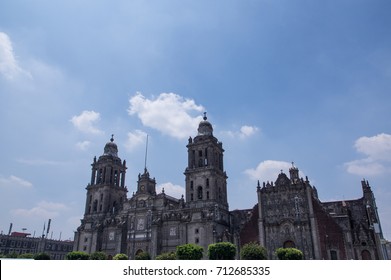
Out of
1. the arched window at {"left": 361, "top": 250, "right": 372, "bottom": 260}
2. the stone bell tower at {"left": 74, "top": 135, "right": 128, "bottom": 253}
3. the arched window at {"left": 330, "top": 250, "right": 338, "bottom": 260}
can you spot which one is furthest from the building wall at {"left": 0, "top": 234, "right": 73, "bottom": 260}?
the arched window at {"left": 361, "top": 250, "right": 372, "bottom": 260}

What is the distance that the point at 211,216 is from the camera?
60.8 meters

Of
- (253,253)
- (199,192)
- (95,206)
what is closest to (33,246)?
(95,206)

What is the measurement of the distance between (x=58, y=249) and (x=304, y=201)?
94.2 m

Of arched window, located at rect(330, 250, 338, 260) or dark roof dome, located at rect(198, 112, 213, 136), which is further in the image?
dark roof dome, located at rect(198, 112, 213, 136)

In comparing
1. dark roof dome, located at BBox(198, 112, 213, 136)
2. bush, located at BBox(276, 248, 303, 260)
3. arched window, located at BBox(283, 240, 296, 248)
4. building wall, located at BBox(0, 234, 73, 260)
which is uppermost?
dark roof dome, located at BBox(198, 112, 213, 136)

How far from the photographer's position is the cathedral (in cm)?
5350

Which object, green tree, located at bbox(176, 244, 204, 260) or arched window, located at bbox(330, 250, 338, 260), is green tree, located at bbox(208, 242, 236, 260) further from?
arched window, located at bbox(330, 250, 338, 260)

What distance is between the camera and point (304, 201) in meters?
56.5

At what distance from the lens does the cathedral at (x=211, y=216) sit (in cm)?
5350

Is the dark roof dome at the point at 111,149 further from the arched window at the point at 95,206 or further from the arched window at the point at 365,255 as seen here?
the arched window at the point at 365,255

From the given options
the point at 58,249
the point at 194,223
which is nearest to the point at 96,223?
the point at 194,223

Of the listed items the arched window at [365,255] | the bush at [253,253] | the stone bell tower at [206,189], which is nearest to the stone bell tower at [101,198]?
the stone bell tower at [206,189]

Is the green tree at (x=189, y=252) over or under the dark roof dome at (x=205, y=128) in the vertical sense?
under
